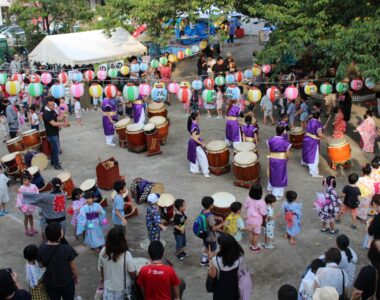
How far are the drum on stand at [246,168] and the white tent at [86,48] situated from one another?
30.9 ft

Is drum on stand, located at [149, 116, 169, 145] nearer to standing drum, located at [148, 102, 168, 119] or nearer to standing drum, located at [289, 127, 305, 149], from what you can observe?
standing drum, located at [148, 102, 168, 119]

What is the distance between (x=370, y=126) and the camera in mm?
12562

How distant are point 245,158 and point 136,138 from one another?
3.65m

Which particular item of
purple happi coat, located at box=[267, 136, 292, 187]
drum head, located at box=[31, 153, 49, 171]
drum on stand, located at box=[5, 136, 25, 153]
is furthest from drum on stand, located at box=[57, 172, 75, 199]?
purple happi coat, located at box=[267, 136, 292, 187]

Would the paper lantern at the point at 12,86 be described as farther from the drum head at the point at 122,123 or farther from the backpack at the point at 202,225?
the backpack at the point at 202,225

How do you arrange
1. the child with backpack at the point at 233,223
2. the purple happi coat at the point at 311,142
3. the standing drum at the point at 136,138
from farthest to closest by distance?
1. the standing drum at the point at 136,138
2. the purple happi coat at the point at 311,142
3. the child with backpack at the point at 233,223

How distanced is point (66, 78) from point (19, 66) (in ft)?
19.0

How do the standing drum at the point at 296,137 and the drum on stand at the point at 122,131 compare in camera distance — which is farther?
the drum on stand at the point at 122,131

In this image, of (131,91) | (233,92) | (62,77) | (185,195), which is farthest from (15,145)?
(233,92)

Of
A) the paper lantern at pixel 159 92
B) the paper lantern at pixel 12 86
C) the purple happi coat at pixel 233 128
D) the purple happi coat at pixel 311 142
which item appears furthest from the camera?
the paper lantern at pixel 12 86

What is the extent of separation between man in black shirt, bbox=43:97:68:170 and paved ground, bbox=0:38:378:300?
33 cm

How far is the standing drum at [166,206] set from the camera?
30.0 ft

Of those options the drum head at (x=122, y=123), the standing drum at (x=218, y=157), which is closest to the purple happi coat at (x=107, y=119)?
the drum head at (x=122, y=123)

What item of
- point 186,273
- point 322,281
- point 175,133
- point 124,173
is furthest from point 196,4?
point 322,281
